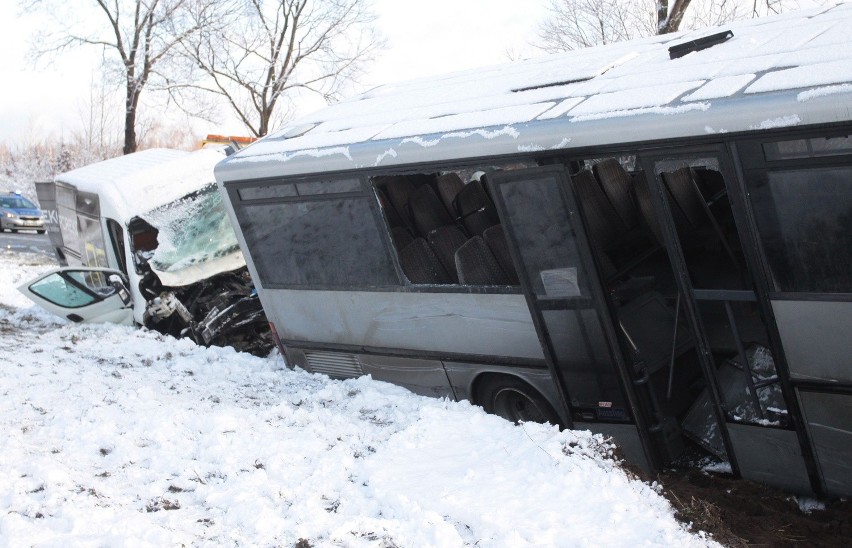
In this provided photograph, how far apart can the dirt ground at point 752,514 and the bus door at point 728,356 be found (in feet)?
0.43

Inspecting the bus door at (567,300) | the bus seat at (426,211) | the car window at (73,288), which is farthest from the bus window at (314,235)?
the car window at (73,288)

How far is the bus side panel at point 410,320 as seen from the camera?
668 centimetres

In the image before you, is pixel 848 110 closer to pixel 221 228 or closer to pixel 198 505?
pixel 198 505

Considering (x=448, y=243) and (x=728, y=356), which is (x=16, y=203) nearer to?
(x=448, y=243)

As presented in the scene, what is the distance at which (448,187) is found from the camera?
855cm

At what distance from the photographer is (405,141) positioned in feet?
22.5

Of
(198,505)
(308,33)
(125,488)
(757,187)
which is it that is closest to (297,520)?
(198,505)

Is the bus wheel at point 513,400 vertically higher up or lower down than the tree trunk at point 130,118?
lower down

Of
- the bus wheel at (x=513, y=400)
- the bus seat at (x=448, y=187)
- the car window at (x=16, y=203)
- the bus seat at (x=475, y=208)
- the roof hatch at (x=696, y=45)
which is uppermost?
the car window at (x=16, y=203)

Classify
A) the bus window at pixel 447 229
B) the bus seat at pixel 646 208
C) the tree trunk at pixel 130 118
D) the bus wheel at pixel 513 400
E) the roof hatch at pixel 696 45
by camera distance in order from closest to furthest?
the roof hatch at pixel 696 45 → the bus wheel at pixel 513 400 → the bus window at pixel 447 229 → the bus seat at pixel 646 208 → the tree trunk at pixel 130 118

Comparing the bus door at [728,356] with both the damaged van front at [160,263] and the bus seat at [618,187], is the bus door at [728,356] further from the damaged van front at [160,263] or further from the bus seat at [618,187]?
the damaged van front at [160,263]

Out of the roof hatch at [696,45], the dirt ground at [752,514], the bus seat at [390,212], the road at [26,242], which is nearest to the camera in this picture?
the dirt ground at [752,514]

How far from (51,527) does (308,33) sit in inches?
1042

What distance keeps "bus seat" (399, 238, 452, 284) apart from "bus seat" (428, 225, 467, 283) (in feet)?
0.15
